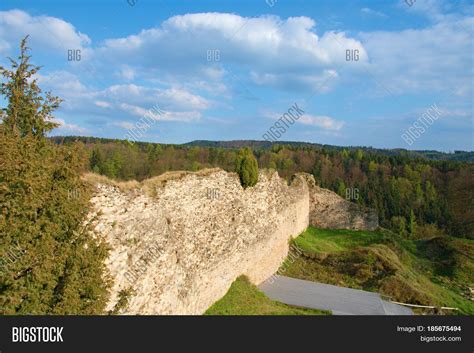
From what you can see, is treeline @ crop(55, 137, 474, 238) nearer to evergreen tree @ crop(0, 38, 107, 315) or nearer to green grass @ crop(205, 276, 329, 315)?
green grass @ crop(205, 276, 329, 315)

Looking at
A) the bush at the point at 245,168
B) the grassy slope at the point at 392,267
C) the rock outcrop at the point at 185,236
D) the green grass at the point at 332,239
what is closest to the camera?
the rock outcrop at the point at 185,236

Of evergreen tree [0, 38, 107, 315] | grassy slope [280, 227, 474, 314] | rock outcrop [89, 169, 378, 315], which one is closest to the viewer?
evergreen tree [0, 38, 107, 315]

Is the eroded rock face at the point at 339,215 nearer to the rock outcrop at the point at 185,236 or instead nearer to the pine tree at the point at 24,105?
the rock outcrop at the point at 185,236

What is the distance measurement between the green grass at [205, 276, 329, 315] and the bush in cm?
428

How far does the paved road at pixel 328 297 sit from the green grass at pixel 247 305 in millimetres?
862

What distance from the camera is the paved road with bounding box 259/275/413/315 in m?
14.5

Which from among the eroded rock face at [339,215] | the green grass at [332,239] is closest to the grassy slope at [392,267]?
the green grass at [332,239]

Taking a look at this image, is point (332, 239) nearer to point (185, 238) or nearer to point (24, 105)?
point (185, 238)

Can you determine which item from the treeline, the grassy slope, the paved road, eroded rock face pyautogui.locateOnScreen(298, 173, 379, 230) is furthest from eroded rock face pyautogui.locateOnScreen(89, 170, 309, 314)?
the treeline

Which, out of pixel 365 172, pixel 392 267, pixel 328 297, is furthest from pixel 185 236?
pixel 365 172

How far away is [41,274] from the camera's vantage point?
6.04 metres

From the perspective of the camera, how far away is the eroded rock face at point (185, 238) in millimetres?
7977

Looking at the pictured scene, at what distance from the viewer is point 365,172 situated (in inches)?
3014

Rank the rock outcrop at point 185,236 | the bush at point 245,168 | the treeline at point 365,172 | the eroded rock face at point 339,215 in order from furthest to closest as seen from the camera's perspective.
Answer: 1. the treeline at point 365,172
2. the eroded rock face at point 339,215
3. the bush at point 245,168
4. the rock outcrop at point 185,236
